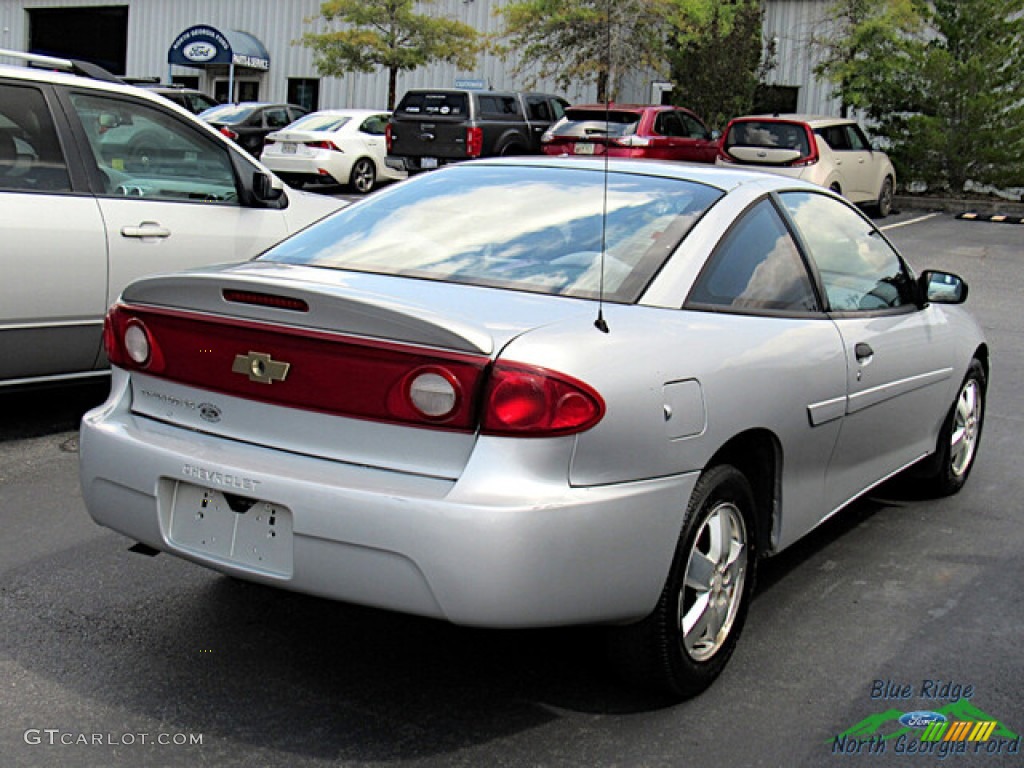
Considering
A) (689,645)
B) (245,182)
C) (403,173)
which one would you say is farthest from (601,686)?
(403,173)

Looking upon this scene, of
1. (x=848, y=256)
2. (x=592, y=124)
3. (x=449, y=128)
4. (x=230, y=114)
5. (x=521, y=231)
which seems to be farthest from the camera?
(x=230, y=114)

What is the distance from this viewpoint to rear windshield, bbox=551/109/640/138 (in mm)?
19359

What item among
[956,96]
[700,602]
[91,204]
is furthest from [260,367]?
[956,96]

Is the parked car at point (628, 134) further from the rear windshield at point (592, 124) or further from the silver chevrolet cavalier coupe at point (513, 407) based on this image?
the silver chevrolet cavalier coupe at point (513, 407)

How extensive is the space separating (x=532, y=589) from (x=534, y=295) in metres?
0.91

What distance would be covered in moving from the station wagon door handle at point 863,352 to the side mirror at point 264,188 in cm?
355

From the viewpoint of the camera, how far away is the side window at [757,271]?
3721 millimetres

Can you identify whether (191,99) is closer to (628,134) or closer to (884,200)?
(628,134)

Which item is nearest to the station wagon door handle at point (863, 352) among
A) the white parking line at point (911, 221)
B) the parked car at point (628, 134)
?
the parked car at point (628, 134)

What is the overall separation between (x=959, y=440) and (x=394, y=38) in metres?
30.2

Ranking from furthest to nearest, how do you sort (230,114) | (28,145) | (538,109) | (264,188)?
(230,114)
(538,109)
(264,188)
(28,145)

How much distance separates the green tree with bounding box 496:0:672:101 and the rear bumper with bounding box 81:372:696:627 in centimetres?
2671

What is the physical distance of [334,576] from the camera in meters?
3.00

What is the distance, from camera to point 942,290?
5.05m
